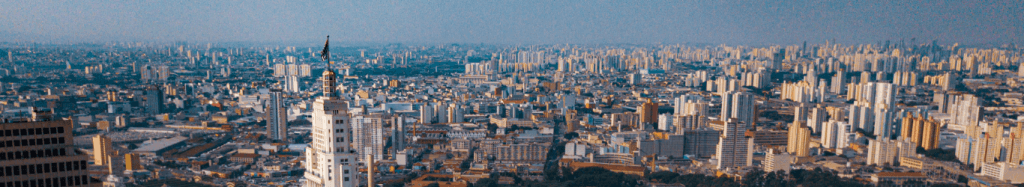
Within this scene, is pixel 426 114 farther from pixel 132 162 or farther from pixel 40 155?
pixel 40 155

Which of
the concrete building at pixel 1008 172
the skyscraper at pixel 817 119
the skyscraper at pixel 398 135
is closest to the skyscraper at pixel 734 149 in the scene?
the concrete building at pixel 1008 172

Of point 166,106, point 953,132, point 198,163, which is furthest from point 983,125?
point 166,106

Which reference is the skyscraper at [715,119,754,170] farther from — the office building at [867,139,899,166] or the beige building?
the beige building

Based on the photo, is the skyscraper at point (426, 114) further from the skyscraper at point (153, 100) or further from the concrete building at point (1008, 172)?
the concrete building at point (1008, 172)

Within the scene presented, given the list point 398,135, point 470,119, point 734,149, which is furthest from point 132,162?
point 734,149

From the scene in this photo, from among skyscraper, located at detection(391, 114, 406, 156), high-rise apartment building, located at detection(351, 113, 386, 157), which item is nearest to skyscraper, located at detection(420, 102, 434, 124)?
skyscraper, located at detection(391, 114, 406, 156)

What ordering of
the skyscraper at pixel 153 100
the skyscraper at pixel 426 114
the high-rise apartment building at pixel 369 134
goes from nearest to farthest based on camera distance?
the high-rise apartment building at pixel 369 134, the skyscraper at pixel 153 100, the skyscraper at pixel 426 114
